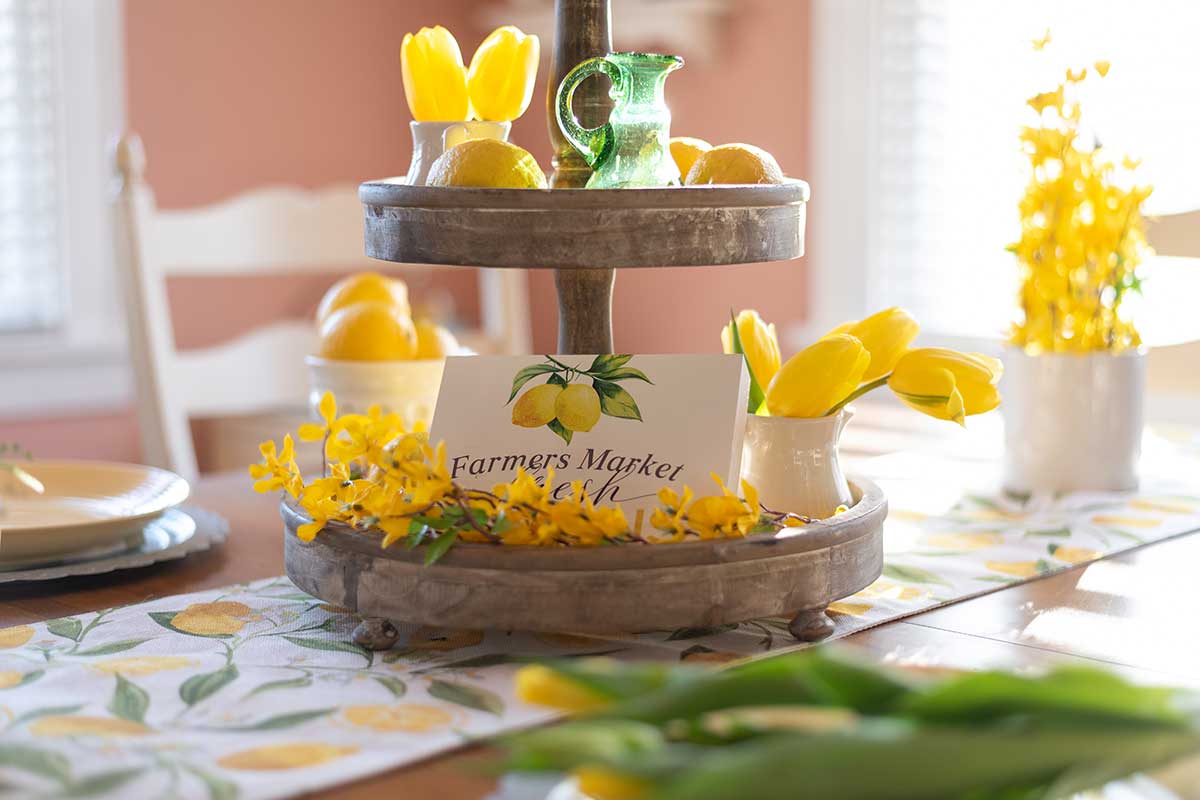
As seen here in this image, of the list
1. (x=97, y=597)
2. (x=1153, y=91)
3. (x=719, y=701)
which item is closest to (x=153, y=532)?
(x=97, y=597)

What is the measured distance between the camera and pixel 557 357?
0.87 m

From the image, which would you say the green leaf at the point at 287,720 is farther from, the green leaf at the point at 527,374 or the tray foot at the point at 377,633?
the green leaf at the point at 527,374

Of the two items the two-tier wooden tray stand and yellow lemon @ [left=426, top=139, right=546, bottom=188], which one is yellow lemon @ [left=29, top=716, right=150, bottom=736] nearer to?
the two-tier wooden tray stand

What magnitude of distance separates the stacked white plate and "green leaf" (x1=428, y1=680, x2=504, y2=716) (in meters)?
0.37

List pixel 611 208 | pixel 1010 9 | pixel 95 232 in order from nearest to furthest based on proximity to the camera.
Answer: pixel 611 208
pixel 1010 9
pixel 95 232

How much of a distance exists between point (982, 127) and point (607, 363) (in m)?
1.95

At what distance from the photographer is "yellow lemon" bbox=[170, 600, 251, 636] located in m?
0.87

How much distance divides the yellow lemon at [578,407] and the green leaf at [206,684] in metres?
0.24

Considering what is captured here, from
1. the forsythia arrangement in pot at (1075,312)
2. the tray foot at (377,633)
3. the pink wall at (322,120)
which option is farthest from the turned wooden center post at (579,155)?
the pink wall at (322,120)

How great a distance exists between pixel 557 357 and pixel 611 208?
11cm

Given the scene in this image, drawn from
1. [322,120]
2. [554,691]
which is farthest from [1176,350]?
[322,120]

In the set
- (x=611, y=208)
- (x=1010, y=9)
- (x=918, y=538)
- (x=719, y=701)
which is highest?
(x=1010, y=9)

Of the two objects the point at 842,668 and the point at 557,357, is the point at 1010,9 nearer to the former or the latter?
the point at 557,357

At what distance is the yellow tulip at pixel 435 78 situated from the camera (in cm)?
101
